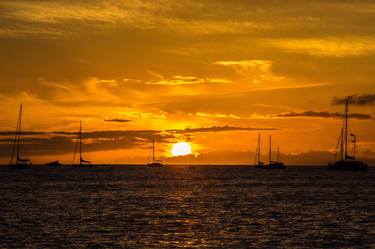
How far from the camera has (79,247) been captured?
2008 inches

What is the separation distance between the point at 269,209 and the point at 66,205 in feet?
90.6

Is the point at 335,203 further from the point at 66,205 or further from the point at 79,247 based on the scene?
the point at 79,247

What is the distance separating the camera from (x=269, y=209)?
85688 mm

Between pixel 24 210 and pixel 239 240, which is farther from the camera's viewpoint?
pixel 24 210

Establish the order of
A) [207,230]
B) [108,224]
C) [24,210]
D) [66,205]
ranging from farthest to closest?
[66,205], [24,210], [108,224], [207,230]

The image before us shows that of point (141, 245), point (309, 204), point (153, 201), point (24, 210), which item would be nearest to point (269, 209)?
point (309, 204)

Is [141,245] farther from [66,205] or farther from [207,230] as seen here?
[66,205]

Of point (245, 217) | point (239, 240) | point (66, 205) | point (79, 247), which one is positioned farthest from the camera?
point (66, 205)

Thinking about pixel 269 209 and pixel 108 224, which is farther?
pixel 269 209

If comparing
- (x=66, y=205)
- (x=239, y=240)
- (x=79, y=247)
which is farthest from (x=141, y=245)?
(x=66, y=205)

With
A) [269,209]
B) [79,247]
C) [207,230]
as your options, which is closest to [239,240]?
[207,230]

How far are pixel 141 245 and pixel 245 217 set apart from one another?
24.0m

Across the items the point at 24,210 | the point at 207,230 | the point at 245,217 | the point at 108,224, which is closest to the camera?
the point at 207,230

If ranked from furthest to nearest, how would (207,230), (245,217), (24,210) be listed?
(24,210) < (245,217) < (207,230)
